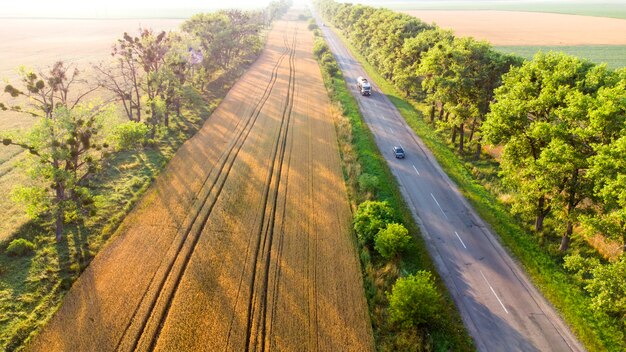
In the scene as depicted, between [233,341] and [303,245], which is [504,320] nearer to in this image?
[303,245]

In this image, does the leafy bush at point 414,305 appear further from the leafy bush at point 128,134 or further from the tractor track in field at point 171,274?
the leafy bush at point 128,134

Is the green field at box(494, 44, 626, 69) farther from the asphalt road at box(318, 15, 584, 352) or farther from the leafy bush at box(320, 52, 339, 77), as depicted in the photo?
the asphalt road at box(318, 15, 584, 352)

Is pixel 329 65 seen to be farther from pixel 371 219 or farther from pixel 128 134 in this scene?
→ pixel 371 219

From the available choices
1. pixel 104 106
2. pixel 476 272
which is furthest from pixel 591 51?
pixel 104 106

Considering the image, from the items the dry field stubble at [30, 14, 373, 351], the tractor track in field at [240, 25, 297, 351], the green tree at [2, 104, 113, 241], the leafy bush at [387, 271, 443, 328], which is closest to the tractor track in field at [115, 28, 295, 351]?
the dry field stubble at [30, 14, 373, 351]

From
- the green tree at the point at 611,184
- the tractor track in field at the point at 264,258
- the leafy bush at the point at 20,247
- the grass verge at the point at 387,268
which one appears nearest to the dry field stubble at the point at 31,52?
the leafy bush at the point at 20,247

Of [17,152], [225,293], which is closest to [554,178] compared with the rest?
[225,293]
